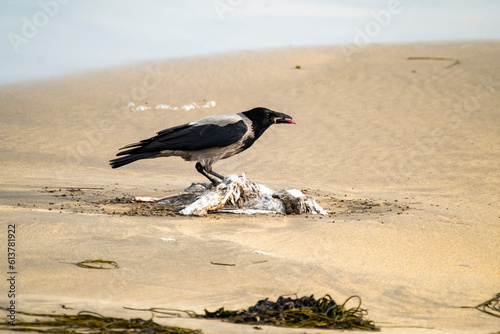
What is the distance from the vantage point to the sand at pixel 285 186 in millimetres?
5355

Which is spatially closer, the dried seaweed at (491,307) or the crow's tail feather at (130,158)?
Result: the dried seaweed at (491,307)

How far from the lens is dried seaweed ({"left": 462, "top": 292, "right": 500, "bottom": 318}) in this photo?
5193 millimetres

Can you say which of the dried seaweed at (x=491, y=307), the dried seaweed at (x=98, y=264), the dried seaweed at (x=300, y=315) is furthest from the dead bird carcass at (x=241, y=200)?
the dried seaweed at (x=300, y=315)

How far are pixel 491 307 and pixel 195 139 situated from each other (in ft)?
15.5

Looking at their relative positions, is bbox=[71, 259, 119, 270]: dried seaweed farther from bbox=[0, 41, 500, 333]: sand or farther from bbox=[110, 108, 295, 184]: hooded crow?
bbox=[110, 108, 295, 184]: hooded crow

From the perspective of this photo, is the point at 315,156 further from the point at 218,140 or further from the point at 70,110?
the point at 70,110

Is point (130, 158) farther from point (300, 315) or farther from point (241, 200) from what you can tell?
point (300, 315)

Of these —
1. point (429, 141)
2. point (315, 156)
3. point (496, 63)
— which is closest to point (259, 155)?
point (315, 156)

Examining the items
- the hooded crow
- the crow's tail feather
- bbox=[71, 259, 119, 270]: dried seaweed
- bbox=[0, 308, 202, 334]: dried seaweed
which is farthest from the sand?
the hooded crow

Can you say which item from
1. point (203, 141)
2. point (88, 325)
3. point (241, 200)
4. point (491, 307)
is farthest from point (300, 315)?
point (203, 141)

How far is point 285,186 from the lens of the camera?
1172 cm

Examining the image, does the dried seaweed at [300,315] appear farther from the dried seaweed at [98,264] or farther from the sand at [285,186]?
the dried seaweed at [98,264]

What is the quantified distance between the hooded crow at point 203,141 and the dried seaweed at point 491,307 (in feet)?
14.6

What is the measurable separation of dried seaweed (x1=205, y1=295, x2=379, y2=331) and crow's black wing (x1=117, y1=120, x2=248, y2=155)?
449cm
